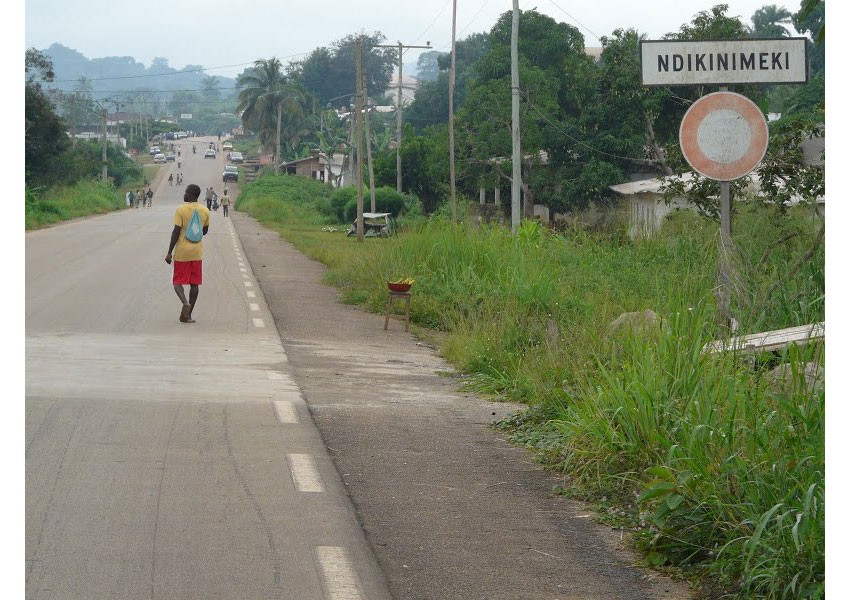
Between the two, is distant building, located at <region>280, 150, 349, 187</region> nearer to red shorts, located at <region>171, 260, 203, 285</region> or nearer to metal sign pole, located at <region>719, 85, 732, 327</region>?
red shorts, located at <region>171, 260, 203, 285</region>

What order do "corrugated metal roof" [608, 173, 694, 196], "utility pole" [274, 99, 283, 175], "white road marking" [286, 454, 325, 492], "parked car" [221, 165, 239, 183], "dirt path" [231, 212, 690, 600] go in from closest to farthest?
"dirt path" [231, 212, 690, 600] → "white road marking" [286, 454, 325, 492] → "corrugated metal roof" [608, 173, 694, 196] → "utility pole" [274, 99, 283, 175] → "parked car" [221, 165, 239, 183]

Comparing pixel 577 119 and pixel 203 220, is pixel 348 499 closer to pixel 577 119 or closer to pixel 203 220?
pixel 203 220

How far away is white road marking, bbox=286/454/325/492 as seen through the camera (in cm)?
693

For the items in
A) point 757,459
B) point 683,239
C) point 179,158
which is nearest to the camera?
point 757,459

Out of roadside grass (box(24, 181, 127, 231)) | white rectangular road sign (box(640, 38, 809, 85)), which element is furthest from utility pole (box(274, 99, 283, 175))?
white rectangular road sign (box(640, 38, 809, 85))

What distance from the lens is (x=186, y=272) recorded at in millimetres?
15578

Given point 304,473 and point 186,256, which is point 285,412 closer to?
point 304,473

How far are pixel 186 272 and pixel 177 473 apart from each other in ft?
28.7

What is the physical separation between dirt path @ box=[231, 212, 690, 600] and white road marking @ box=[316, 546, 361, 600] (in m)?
0.19

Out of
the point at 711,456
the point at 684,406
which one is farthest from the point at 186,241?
the point at 711,456

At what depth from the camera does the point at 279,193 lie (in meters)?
78.4

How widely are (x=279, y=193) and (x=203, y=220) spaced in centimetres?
6355

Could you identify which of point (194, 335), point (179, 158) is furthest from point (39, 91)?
point (179, 158)

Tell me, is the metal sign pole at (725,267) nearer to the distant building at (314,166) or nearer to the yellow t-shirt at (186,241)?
the yellow t-shirt at (186,241)
